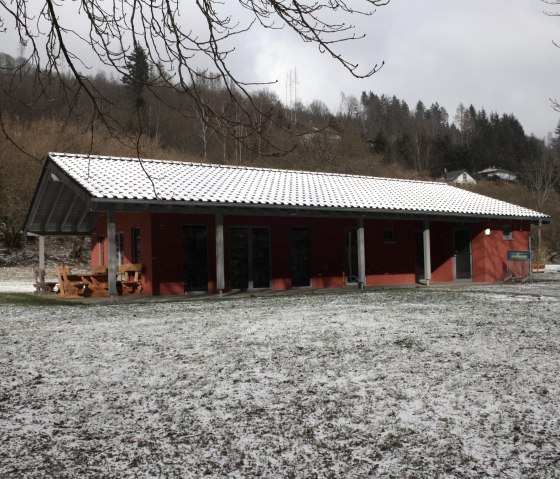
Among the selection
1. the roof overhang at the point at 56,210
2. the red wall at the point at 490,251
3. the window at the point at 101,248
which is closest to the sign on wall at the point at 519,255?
the red wall at the point at 490,251

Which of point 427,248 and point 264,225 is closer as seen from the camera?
point 264,225

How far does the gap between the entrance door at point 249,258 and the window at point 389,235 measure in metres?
4.46

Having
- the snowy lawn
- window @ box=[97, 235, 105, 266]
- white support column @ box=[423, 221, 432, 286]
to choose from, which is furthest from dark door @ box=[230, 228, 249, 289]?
the snowy lawn

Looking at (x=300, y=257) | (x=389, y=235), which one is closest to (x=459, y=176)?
(x=389, y=235)

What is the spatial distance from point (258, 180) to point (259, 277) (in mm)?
3540

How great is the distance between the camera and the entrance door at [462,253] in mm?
19875

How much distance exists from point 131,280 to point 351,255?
697 centimetres

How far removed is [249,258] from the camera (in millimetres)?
16094

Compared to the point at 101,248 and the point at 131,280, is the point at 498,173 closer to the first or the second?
the point at 101,248

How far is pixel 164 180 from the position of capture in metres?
15.5

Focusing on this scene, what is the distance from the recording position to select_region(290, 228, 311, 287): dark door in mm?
16844

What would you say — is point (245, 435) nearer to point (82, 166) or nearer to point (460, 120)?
point (82, 166)

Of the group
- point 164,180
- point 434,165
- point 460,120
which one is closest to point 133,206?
point 164,180

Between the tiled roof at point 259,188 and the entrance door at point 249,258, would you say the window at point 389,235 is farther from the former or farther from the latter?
the entrance door at point 249,258
